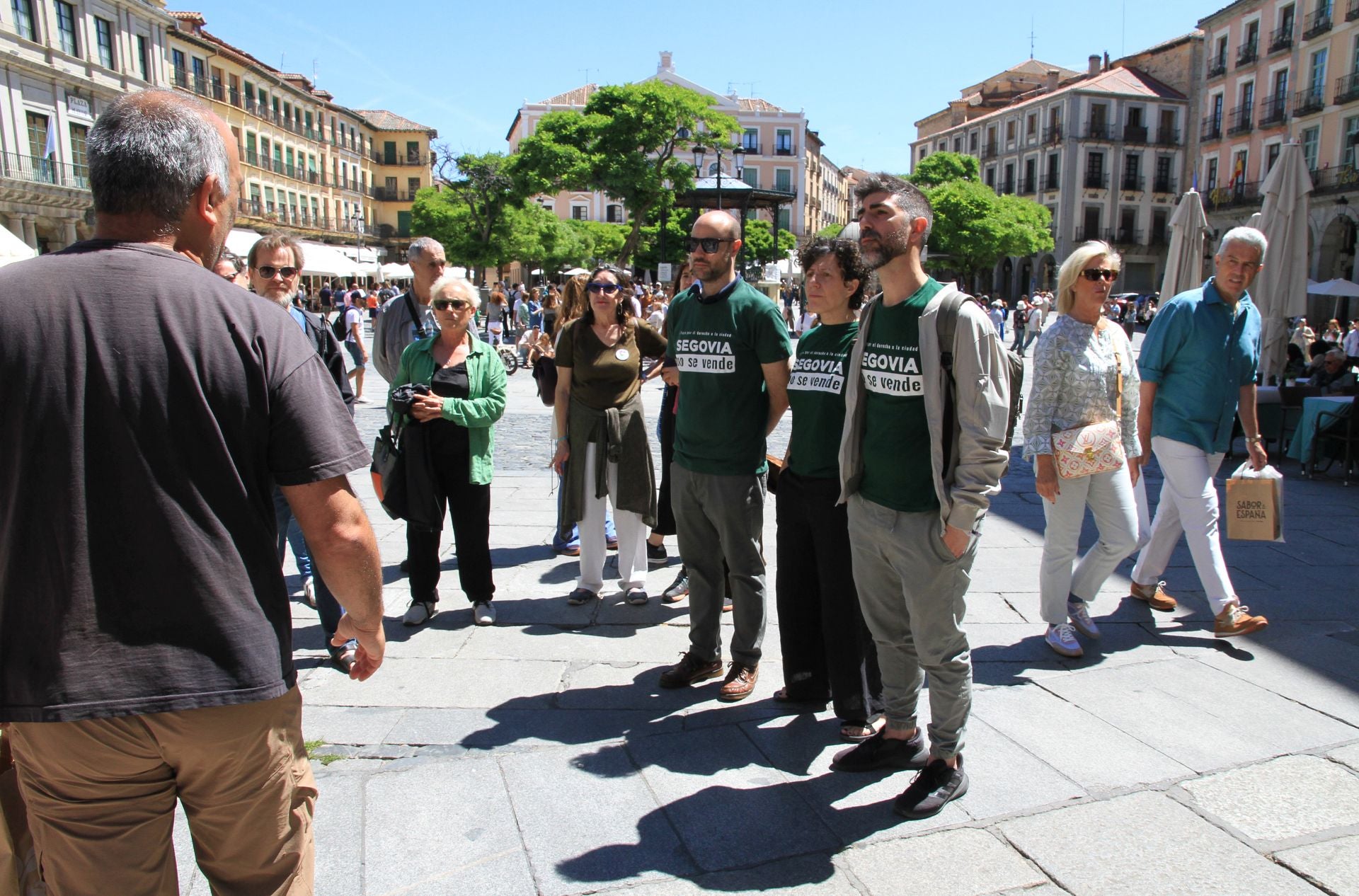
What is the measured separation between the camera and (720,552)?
3920mm

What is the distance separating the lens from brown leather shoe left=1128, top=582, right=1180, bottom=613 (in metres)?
4.79

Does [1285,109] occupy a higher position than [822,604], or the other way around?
[1285,109]

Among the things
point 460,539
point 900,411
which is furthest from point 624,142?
point 900,411

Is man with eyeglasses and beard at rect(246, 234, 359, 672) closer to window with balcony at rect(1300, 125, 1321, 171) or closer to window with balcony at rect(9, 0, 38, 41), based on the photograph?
window with balcony at rect(9, 0, 38, 41)

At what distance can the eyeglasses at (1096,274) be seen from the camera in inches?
155

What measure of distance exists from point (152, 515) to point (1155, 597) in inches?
188

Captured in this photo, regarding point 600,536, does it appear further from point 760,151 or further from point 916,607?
point 760,151

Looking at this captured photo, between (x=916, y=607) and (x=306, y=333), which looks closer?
(x=916, y=607)

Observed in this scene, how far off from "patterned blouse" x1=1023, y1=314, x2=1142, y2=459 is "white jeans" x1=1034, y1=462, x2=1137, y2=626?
0.68ft

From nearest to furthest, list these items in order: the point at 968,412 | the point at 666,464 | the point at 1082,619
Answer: the point at 968,412, the point at 1082,619, the point at 666,464

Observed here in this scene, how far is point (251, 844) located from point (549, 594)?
11.1 ft

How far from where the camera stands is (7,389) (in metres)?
1.54

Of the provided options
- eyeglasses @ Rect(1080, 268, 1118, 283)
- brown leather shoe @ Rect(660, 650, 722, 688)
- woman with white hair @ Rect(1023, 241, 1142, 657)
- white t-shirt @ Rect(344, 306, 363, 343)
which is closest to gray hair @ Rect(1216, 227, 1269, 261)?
woman with white hair @ Rect(1023, 241, 1142, 657)

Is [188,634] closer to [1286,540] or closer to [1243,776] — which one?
[1243,776]
